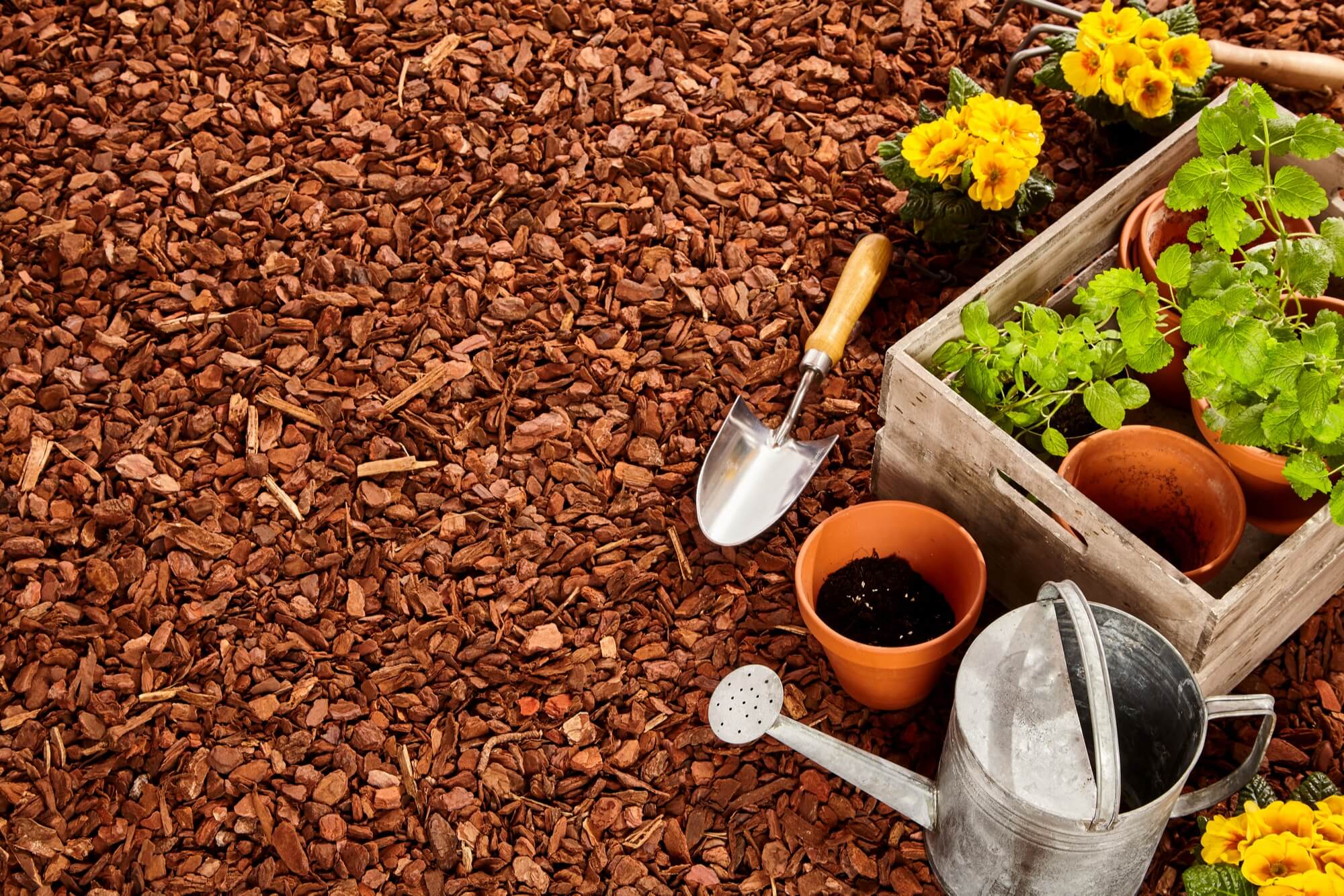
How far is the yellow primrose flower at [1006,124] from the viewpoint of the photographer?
7.63 ft

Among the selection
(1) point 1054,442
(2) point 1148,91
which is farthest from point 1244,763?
(2) point 1148,91

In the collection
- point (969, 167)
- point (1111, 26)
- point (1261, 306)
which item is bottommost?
point (969, 167)

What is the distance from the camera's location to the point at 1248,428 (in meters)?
1.82

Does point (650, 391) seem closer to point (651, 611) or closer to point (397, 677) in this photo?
point (651, 611)

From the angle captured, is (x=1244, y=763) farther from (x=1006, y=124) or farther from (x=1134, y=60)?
(x=1134, y=60)

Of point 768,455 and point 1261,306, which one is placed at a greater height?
point 1261,306

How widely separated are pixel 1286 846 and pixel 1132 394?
702mm

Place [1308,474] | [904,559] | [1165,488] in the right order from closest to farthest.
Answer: [1308,474] < [1165,488] < [904,559]

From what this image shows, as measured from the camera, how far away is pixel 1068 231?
2.19 m

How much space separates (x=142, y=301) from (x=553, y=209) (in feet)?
3.04

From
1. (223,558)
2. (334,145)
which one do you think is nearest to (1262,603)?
(223,558)

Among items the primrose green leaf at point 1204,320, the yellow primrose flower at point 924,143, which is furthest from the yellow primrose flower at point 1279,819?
the yellow primrose flower at point 924,143

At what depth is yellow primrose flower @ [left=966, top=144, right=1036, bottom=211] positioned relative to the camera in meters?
2.31

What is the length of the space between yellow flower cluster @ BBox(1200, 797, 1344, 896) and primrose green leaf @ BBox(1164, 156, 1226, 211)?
898 mm
